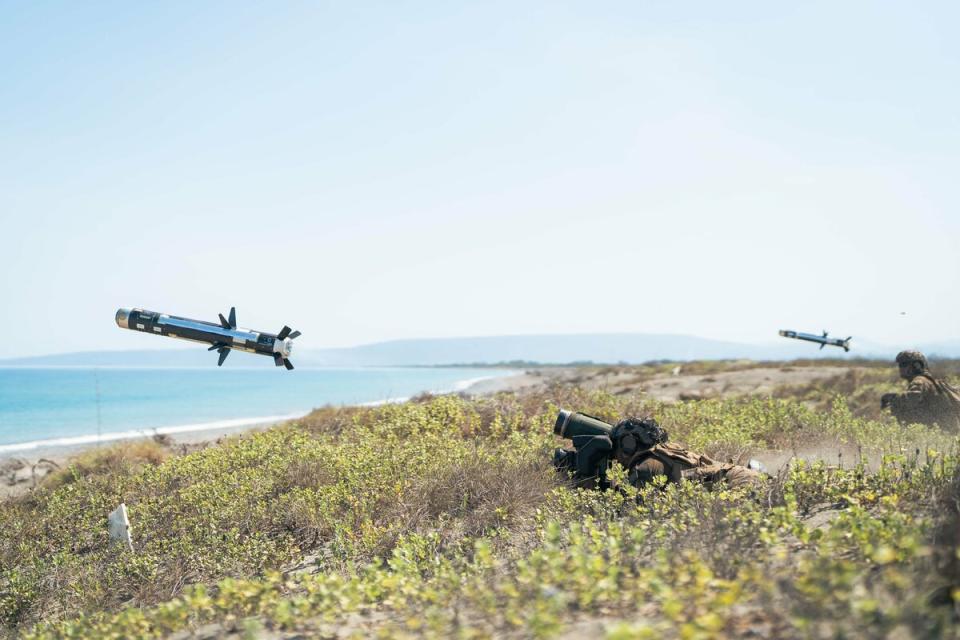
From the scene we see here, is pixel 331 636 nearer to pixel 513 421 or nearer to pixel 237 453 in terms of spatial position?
pixel 237 453

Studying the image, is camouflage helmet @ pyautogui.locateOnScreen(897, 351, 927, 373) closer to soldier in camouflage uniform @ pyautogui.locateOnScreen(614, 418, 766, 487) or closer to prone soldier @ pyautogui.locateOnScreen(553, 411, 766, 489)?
prone soldier @ pyautogui.locateOnScreen(553, 411, 766, 489)

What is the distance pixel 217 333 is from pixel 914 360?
12.8m

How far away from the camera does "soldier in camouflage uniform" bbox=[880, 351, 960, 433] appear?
1163 cm

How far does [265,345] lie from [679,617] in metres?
5.27

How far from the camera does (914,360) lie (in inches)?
494

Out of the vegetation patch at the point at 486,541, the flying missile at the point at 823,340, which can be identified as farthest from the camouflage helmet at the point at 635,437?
the flying missile at the point at 823,340

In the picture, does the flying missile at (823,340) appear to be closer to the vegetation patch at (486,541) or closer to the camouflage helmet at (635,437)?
the vegetation patch at (486,541)

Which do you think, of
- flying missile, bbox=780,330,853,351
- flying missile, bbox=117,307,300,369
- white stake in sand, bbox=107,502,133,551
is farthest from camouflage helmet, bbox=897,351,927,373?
white stake in sand, bbox=107,502,133,551

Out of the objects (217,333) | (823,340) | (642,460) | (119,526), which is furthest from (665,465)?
(823,340)

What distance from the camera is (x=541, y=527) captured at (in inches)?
233

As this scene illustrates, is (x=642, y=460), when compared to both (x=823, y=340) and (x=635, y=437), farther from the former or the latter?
(x=823, y=340)

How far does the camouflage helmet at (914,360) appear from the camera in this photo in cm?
1254

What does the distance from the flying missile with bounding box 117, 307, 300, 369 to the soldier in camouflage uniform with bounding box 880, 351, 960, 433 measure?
1134 centimetres

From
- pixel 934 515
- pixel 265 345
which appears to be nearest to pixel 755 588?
pixel 934 515
